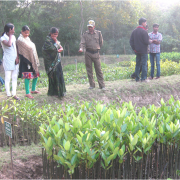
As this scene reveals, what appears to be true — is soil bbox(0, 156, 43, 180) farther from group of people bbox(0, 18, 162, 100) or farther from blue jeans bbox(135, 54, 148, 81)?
blue jeans bbox(135, 54, 148, 81)

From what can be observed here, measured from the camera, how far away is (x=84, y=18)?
59.1 ft

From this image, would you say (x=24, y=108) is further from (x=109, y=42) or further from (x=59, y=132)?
(x=109, y=42)

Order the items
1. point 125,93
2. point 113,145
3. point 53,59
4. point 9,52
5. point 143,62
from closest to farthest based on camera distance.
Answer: point 113,145
point 9,52
point 53,59
point 125,93
point 143,62

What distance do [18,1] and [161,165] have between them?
51.0ft

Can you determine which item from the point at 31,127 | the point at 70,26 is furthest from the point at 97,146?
the point at 70,26

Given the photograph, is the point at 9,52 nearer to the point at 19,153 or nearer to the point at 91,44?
the point at 91,44

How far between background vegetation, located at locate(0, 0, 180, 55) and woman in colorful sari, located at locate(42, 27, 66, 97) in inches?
374

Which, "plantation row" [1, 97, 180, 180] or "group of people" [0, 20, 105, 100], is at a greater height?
"group of people" [0, 20, 105, 100]

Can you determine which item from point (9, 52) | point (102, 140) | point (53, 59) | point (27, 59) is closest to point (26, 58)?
point (27, 59)

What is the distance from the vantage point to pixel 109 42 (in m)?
22.5

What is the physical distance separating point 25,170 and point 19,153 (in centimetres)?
37

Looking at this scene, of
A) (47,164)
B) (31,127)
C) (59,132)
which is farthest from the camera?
(31,127)

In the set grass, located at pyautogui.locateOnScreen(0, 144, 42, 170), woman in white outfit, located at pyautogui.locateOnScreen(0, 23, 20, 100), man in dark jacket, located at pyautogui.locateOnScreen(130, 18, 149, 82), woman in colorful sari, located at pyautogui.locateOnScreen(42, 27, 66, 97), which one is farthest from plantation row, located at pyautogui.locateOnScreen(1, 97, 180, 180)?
man in dark jacket, located at pyautogui.locateOnScreen(130, 18, 149, 82)

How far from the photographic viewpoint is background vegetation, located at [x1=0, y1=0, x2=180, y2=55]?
49.1ft
